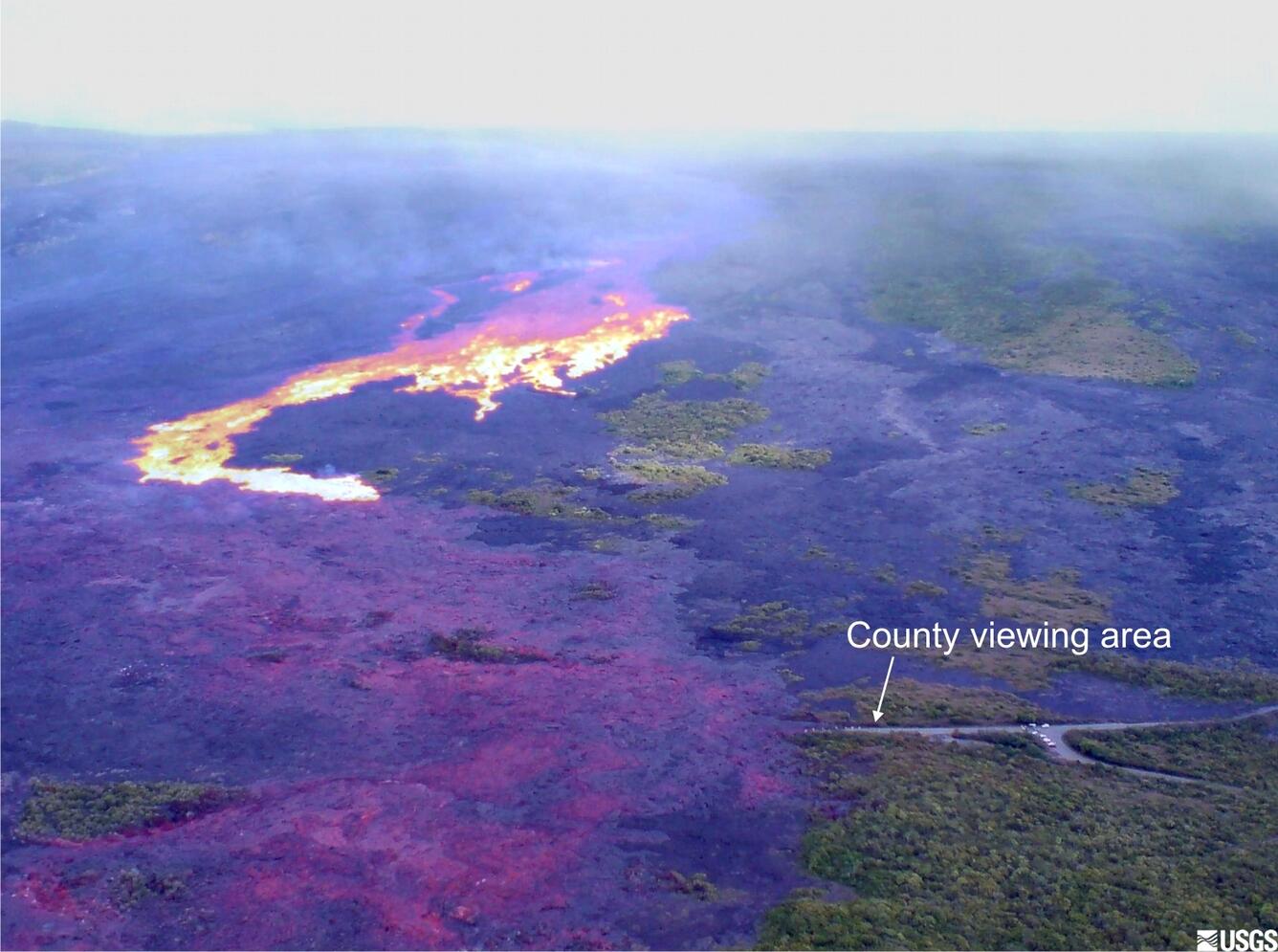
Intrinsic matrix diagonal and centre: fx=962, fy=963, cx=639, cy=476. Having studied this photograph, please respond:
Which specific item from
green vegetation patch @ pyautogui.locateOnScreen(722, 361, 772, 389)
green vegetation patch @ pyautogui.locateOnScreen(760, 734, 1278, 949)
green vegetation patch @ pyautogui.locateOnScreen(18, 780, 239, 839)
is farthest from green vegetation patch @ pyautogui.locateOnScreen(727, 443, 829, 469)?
green vegetation patch @ pyautogui.locateOnScreen(18, 780, 239, 839)

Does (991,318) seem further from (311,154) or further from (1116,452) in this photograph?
(311,154)

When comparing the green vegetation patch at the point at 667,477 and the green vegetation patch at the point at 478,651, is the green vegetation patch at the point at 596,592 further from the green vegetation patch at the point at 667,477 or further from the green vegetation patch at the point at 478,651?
the green vegetation patch at the point at 667,477

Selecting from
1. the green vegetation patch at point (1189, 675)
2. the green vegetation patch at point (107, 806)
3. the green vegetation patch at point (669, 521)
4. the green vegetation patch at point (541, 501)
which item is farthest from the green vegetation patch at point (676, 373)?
the green vegetation patch at point (107, 806)

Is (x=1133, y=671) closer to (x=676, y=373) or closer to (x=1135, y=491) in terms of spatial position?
(x=1135, y=491)

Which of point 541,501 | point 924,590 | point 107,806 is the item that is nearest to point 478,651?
point 107,806

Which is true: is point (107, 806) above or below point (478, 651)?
below

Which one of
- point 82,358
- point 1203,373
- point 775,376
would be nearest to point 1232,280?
point 1203,373

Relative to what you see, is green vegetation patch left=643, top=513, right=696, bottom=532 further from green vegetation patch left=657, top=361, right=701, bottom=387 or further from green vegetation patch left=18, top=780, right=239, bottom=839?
green vegetation patch left=18, top=780, right=239, bottom=839
